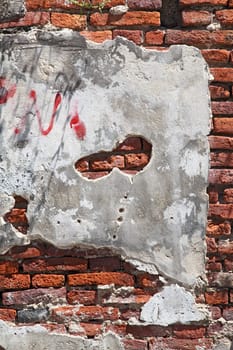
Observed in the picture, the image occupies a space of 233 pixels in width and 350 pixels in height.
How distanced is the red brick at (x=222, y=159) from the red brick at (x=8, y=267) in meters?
1.10

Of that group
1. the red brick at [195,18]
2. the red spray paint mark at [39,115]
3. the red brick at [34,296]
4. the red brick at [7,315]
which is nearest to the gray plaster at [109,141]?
the red spray paint mark at [39,115]

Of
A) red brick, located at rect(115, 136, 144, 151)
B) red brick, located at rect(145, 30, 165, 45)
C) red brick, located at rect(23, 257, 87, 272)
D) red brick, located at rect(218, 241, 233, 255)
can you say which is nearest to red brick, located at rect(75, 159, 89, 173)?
red brick, located at rect(115, 136, 144, 151)

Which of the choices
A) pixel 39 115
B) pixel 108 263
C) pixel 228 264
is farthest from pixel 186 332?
pixel 39 115

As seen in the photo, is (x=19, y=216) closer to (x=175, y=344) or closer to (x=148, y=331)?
(x=148, y=331)

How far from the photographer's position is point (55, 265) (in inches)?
177

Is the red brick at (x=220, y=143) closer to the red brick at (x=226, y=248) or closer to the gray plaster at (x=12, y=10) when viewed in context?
the red brick at (x=226, y=248)

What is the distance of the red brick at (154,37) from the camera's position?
452 centimetres

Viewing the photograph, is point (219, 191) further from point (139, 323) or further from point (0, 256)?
point (0, 256)

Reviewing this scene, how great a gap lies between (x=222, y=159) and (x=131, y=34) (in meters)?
0.77

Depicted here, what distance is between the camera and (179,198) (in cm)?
450

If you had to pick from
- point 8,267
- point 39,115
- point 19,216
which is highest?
point 39,115

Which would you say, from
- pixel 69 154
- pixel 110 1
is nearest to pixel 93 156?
pixel 69 154

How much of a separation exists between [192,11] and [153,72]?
0.37 m

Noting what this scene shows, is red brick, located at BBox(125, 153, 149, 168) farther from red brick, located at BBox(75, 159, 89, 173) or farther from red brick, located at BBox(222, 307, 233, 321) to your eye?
red brick, located at BBox(222, 307, 233, 321)
